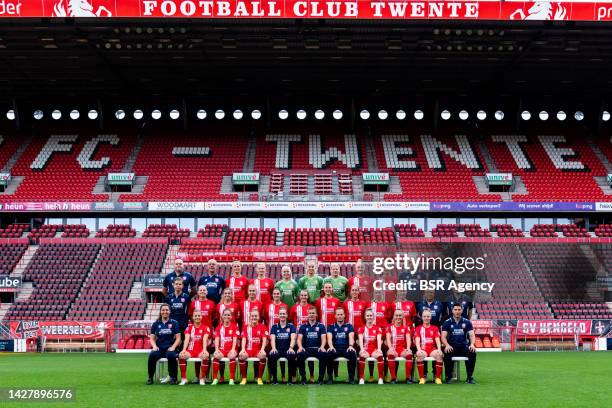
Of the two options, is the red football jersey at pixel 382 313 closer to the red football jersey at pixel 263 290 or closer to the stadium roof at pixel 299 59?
the red football jersey at pixel 263 290

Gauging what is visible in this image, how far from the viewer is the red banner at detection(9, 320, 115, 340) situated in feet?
93.9

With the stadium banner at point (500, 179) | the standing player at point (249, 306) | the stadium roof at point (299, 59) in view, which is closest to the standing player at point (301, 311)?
the standing player at point (249, 306)

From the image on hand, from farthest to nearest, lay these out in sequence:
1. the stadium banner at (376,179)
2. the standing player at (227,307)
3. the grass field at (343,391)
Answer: the stadium banner at (376,179) < the standing player at (227,307) < the grass field at (343,391)

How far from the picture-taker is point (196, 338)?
48.9ft

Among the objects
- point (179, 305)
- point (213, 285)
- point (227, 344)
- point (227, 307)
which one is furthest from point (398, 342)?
point (179, 305)

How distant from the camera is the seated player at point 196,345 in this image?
14609mm

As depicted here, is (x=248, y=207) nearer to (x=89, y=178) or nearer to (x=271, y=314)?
(x=89, y=178)

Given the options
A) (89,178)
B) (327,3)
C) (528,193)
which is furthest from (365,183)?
(89,178)

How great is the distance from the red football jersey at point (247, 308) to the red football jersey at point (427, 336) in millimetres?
2884

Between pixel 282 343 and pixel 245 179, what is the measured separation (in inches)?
1014

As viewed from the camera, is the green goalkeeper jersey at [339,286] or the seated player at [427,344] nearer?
the seated player at [427,344]

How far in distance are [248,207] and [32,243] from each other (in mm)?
9749

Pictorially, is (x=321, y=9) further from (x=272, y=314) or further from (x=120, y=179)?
(x=272, y=314)

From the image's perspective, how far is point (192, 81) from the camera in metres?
41.0
